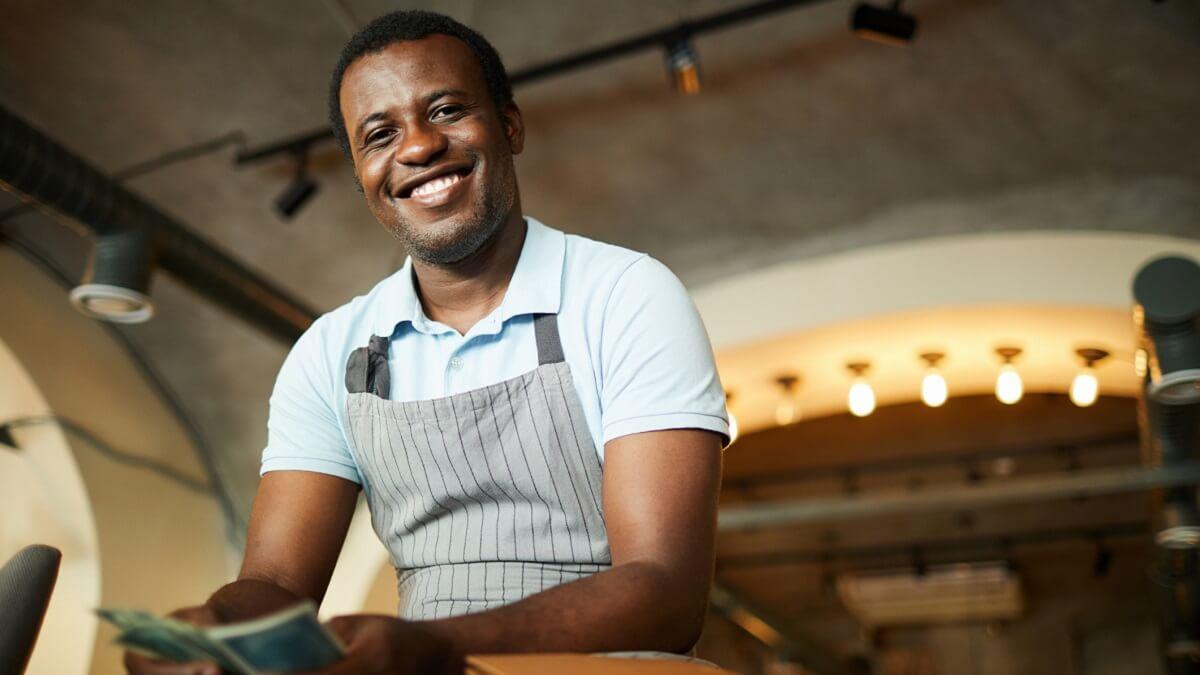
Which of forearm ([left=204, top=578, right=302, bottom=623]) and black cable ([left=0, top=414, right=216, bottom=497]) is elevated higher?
black cable ([left=0, top=414, right=216, bottom=497])

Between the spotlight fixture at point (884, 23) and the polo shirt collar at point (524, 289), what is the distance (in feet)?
7.17

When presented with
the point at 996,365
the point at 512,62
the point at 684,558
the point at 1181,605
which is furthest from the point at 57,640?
the point at 1181,605

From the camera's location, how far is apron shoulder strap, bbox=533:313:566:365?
1.44 meters

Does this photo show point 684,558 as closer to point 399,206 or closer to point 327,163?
point 399,206

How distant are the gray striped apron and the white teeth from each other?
0.22m

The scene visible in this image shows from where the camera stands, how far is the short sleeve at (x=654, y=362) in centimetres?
131

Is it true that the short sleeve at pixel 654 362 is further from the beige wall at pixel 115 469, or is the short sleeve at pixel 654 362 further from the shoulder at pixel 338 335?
the beige wall at pixel 115 469

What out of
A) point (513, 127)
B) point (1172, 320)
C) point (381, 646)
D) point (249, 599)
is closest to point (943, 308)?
point (1172, 320)

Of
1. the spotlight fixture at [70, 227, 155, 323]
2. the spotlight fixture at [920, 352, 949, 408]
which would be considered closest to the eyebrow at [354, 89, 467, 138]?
the spotlight fixture at [70, 227, 155, 323]

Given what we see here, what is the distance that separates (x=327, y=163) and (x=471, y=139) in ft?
10.4

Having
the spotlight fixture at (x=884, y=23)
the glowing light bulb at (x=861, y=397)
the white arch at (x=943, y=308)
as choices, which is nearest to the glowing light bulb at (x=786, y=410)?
the white arch at (x=943, y=308)

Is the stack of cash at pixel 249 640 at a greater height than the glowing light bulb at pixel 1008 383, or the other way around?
the glowing light bulb at pixel 1008 383

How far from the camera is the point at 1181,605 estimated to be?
6.77 meters

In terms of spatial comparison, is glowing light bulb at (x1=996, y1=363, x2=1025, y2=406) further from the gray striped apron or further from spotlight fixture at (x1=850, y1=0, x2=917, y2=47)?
the gray striped apron
